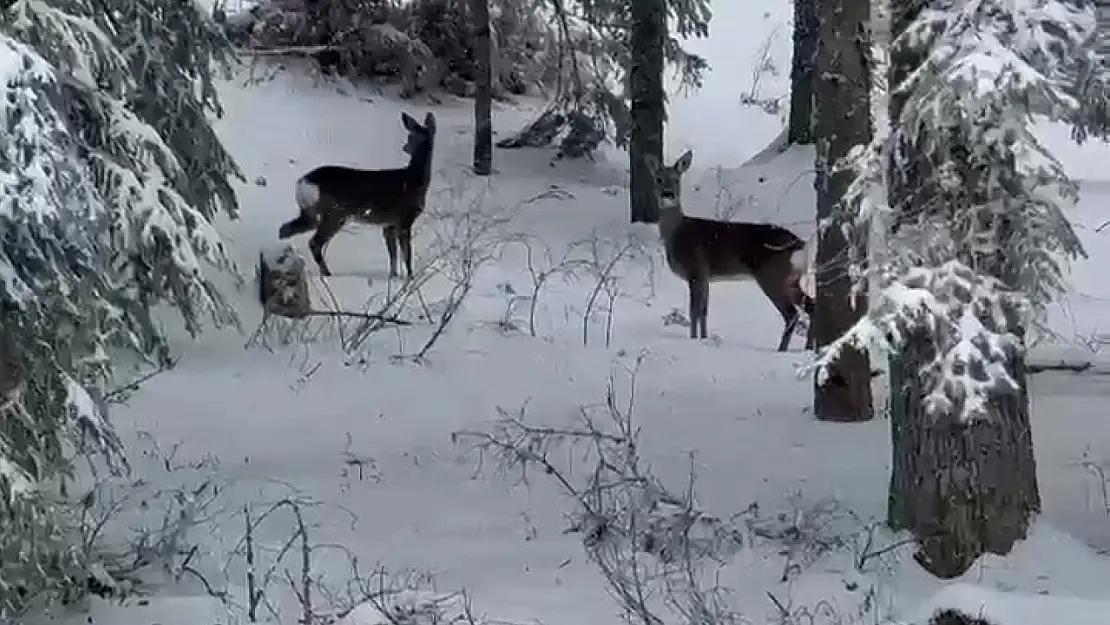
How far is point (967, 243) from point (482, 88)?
13007 mm

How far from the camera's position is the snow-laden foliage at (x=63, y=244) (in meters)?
5.04

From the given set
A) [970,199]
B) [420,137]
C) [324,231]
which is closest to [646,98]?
[420,137]

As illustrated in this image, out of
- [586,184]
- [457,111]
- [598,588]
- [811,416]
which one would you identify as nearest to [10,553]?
[598,588]

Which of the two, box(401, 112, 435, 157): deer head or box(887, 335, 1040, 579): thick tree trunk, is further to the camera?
box(401, 112, 435, 157): deer head

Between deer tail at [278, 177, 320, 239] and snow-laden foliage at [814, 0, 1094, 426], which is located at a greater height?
snow-laden foliage at [814, 0, 1094, 426]

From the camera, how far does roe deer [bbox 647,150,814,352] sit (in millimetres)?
12039

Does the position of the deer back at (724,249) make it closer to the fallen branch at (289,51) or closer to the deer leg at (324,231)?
the deer leg at (324,231)

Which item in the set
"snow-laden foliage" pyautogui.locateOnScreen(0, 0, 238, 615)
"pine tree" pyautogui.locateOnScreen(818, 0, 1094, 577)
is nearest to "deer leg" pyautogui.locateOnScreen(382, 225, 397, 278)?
"snow-laden foliage" pyautogui.locateOnScreen(0, 0, 238, 615)

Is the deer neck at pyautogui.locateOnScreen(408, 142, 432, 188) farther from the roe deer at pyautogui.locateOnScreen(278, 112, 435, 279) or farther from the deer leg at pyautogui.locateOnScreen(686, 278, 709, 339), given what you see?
the deer leg at pyautogui.locateOnScreen(686, 278, 709, 339)

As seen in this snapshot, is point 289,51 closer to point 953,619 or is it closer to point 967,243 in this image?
point 967,243

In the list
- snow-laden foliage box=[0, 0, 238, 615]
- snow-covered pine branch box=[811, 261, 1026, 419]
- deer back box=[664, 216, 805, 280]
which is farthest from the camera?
deer back box=[664, 216, 805, 280]

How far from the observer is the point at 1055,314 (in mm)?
13336

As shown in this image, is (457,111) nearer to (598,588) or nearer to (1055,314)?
(1055,314)

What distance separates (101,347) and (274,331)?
16.8 ft
